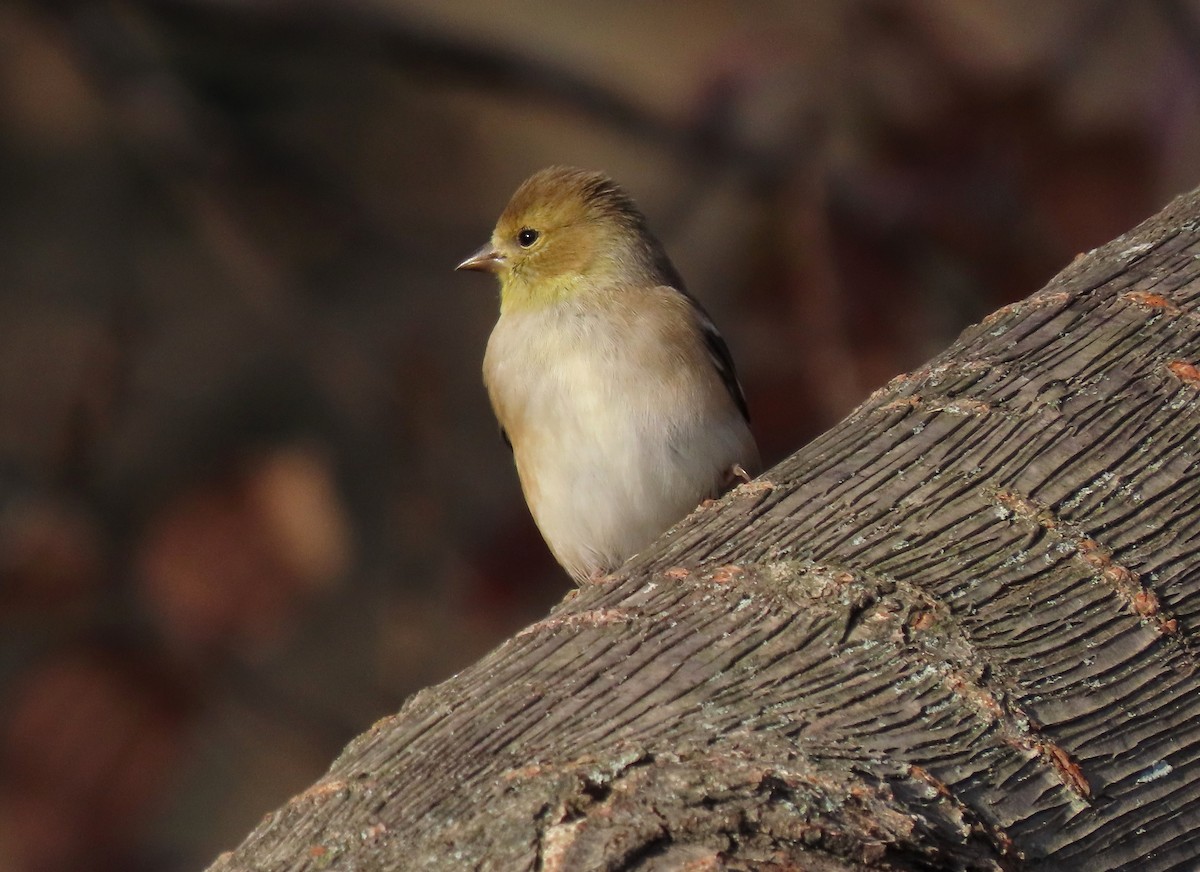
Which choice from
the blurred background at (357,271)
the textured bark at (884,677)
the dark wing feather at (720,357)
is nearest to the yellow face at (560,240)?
the dark wing feather at (720,357)

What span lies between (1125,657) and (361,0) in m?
5.07

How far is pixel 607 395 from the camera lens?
148 inches

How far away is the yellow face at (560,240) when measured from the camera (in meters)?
4.19

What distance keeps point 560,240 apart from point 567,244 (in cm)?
3

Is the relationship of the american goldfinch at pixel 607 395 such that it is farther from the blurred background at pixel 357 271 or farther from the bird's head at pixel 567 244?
the blurred background at pixel 357 271

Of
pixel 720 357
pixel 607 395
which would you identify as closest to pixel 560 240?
pixel 720 357

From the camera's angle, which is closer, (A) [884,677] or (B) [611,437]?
(A) [884,677]

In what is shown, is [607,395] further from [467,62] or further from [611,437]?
[467,62]

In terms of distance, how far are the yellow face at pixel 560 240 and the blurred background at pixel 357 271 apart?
1.43 m

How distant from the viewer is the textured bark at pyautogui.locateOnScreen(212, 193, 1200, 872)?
1591 millimetres

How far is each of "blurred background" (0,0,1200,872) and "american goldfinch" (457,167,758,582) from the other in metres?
1.55

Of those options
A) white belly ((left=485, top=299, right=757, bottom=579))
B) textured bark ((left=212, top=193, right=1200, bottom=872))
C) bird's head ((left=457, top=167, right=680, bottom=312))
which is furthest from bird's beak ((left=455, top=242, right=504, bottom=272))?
textured bark ((left=212, top=193, right=1200, bottom=872))

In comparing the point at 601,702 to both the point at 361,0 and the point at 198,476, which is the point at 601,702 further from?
the point at 198,476

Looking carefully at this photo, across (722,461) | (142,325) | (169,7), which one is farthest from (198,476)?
(722,461)
